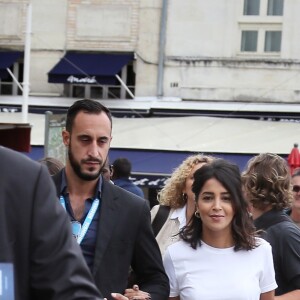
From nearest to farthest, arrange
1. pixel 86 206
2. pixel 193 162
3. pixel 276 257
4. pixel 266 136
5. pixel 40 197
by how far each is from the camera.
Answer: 1. pixel 40 197
2. pixel 86 206
3. pixel 276 257
4. pixel 193 162
5. pixel 266 136

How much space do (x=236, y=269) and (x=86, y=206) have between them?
850mm

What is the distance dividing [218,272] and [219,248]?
17cm

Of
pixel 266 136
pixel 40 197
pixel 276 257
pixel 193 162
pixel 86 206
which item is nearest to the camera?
pixel 40 197

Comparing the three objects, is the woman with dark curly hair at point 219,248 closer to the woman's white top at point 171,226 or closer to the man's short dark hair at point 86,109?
the man's short dark hair at point 86,109

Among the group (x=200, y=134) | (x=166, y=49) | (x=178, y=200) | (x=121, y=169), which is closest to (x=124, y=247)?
(x=178, y=200)

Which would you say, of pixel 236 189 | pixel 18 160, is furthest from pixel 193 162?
pixel 18 160

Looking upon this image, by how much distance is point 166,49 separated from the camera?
1962 centimetres

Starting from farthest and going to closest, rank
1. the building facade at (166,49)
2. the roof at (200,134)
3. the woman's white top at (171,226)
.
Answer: the building facade at (166,49) < the roof at (200,134) < the woman's white top at (171,226)

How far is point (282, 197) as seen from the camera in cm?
536

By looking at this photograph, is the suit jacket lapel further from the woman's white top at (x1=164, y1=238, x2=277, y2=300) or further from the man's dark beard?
the woman's white top at (x1=164, y1=238, x2=277, y2=300)

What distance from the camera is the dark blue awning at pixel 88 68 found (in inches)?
737

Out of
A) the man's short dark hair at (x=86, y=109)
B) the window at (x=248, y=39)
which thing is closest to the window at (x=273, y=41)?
the window at (x=248, y=39)

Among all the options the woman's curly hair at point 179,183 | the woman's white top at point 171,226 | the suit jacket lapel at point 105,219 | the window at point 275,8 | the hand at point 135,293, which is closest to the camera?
the suit jacket lapel at point 105,219

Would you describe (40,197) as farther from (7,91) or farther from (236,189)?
(7,91)
